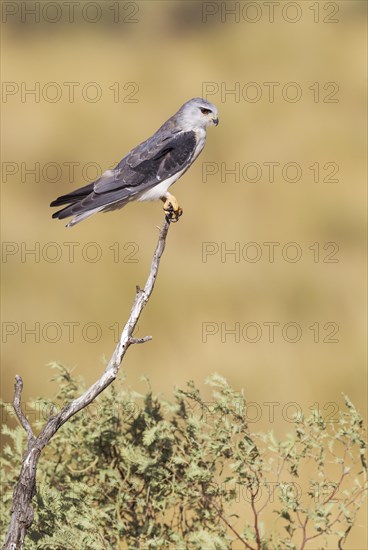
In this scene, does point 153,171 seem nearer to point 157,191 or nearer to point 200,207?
point 157,191

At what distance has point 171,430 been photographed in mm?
5926

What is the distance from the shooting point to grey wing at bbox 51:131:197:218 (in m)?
6.09

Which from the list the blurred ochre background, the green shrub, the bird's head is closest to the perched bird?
the bird's head

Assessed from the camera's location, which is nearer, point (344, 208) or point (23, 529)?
point (23, 529)

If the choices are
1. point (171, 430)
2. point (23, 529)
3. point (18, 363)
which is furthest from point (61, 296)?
point (23, 529)

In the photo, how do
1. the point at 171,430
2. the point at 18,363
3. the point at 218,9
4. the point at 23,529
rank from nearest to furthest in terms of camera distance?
1. the point at 23,529
2. the point at 171,430
3. the point at 18,363
4. the point at 218,9

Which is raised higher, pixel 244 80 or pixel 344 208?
pixel 244 80

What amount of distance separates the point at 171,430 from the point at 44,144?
1113 centimetres

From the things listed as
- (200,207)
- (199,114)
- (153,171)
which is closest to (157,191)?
(153,171)

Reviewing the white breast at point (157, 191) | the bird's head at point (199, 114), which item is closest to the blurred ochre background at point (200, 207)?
the white breast at point (157, 191)

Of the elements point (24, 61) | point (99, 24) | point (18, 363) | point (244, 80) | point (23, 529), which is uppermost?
point (99, 24)

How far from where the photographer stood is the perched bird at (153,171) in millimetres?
6070

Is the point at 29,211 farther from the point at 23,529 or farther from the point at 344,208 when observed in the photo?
the point at 23,529

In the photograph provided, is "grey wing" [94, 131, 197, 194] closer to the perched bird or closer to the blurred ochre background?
the perched bird
